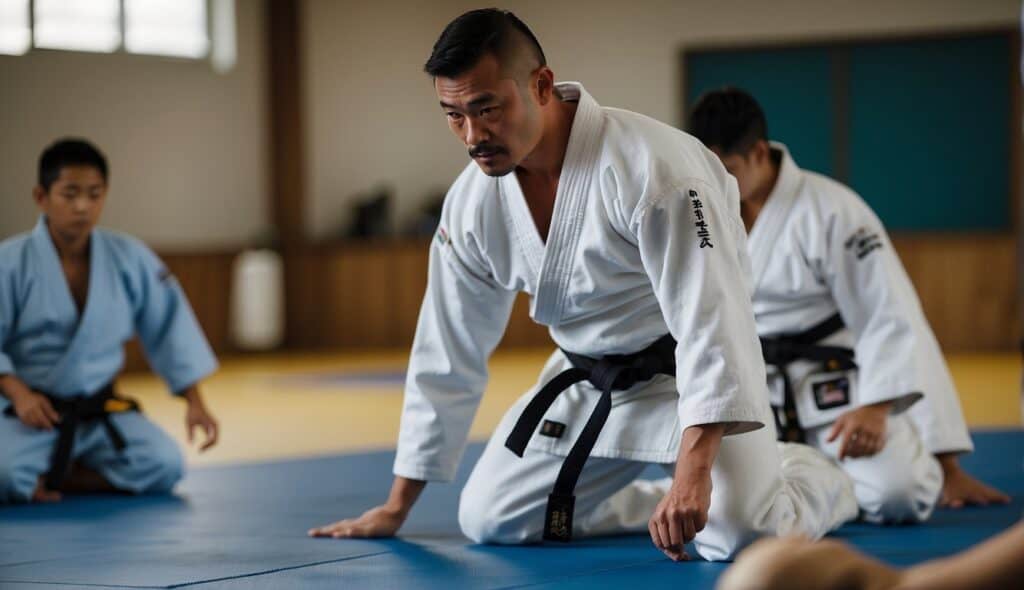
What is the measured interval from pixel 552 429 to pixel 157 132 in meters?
7.35

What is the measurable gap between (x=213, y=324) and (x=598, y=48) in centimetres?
357

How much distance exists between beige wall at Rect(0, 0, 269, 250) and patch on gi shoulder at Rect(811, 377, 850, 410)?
630 centimetres

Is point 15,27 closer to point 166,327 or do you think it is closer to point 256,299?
point 256,299

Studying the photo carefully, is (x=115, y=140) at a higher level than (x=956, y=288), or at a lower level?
higher

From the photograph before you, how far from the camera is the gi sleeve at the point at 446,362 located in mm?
2912

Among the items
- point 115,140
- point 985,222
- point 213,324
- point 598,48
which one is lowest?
point 213,324

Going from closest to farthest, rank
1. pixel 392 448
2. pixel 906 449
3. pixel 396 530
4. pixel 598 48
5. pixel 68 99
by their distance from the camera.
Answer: pixel 396 530 → pixel 906 449 → pixel 392 448 → pixel 68 99 → pixel 598 48

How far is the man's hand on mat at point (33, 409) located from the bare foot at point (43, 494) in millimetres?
158

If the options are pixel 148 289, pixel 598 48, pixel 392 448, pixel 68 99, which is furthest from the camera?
pixel 598 48

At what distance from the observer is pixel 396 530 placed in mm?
3006

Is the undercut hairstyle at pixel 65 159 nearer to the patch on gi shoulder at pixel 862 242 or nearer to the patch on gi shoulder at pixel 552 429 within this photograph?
the patch on gi shoulder at pixel 552 429

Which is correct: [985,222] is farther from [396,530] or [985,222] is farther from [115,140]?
[396,530]

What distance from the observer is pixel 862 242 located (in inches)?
130

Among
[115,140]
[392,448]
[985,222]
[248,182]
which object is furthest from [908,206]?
[392,448]
